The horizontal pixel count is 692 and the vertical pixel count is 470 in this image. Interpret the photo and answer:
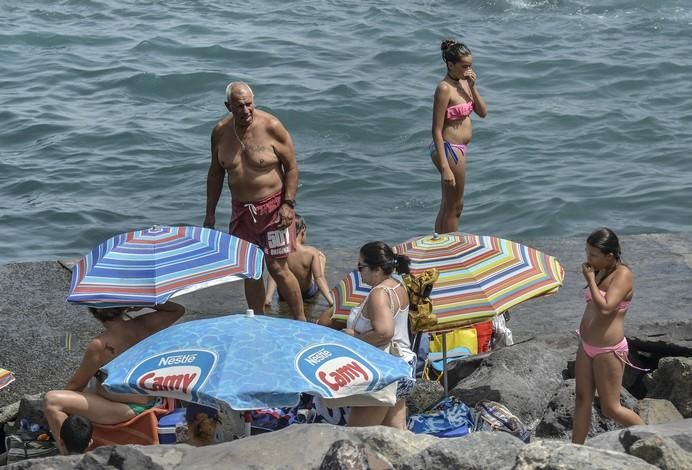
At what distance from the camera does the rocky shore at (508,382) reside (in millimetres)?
4645

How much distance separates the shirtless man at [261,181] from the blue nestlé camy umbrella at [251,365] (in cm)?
244

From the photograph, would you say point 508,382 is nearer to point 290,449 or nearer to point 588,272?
point 588,272

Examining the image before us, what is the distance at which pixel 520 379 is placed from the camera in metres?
7.21

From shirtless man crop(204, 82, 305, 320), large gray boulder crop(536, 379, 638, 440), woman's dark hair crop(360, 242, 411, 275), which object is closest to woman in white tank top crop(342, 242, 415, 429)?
woman's dark hair crop(360, 242, 411, 275)

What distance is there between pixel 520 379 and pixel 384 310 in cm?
142

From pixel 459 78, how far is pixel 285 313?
7.46 ft

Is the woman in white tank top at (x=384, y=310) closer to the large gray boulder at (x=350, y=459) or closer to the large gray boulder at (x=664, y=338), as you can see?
the large gray boulder at (x=350, y=459)

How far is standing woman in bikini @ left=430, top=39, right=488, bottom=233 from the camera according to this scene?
29.9 ft

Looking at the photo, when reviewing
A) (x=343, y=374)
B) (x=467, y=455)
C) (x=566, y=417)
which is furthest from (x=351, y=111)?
(x=467, y=455)

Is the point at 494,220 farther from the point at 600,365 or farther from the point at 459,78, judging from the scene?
the point at 600,365

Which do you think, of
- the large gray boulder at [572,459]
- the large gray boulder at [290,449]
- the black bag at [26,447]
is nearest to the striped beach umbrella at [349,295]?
the black bag at [26,447]

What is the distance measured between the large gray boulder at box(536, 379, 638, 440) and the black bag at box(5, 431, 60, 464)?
2.75 metres

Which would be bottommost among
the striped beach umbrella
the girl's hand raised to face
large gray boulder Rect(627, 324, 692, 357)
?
large gray boulder Rect(627, 324, 692, 357)

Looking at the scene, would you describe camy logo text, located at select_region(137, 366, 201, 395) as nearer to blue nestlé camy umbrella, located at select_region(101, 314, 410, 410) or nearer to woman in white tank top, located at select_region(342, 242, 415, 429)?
blue nestlé camy umbrella, located at select_region(101, 314, 410, 410)
